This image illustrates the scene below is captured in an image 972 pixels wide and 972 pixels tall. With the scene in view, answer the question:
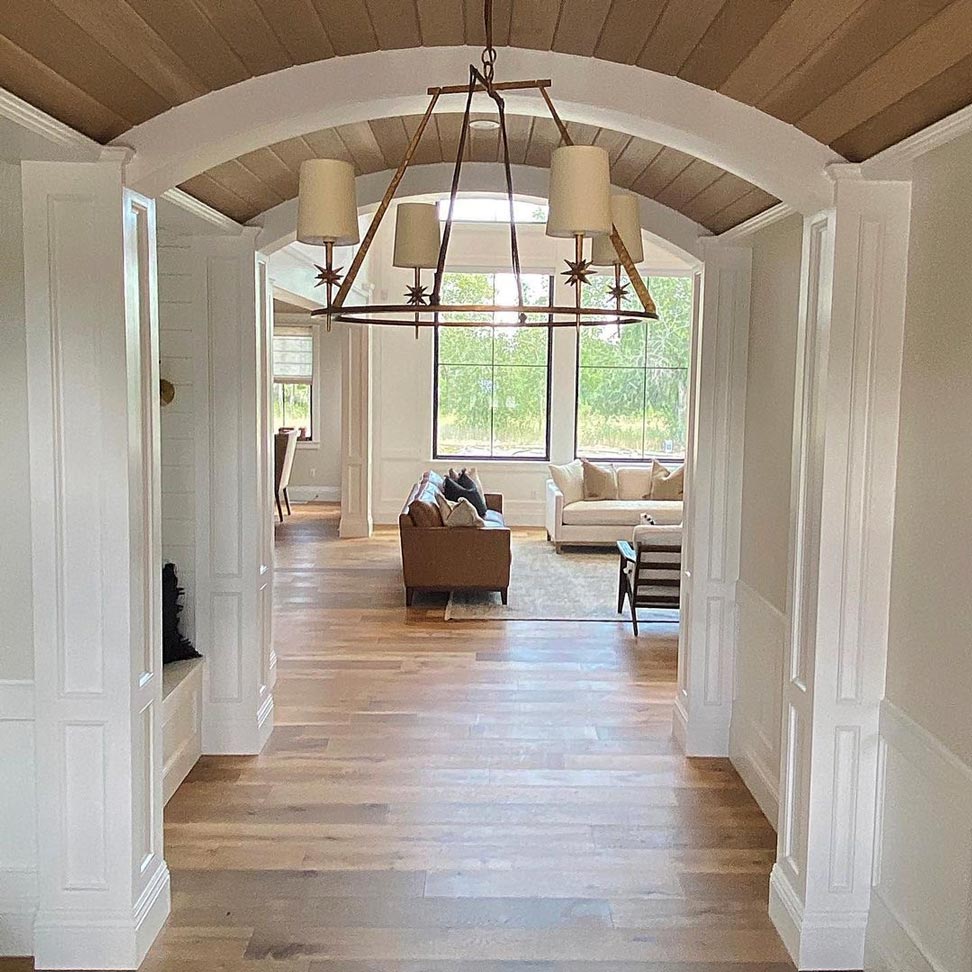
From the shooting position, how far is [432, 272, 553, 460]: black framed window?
1146 centimetres

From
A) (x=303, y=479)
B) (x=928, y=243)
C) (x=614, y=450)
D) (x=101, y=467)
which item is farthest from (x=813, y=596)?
(x=303, y=479)

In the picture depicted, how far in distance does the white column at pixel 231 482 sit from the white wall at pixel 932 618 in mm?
2751

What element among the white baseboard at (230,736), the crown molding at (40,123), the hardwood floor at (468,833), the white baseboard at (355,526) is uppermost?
the crown molding at (40,123)

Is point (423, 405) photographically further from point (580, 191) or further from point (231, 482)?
point (580, 191)

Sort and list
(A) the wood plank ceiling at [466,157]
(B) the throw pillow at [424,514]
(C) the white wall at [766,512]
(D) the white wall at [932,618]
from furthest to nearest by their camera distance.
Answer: (B) the throw pillow at [424,514] < (C) the white wall at [766,512] < (A) the wood plank ceiling at [466,157] < (D) the white wall at [932,618]

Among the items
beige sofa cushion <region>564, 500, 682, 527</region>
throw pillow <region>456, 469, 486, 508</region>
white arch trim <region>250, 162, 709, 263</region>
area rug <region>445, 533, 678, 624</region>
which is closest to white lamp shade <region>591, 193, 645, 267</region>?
white arch trim <region>250, 162, 709, 263</region>

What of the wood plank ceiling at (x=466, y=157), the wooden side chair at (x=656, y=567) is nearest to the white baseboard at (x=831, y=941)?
the wood plank ceiling at (x=466, y=157)

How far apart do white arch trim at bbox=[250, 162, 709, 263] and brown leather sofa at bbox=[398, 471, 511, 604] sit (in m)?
3.35

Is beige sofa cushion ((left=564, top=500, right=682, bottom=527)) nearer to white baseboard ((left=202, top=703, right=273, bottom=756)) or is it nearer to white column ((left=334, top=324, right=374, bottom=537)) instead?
white column ((left=334, top=324, right=374, bottom=537))

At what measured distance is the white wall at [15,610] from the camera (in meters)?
2.76

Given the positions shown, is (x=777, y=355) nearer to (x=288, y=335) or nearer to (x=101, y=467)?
(x=101, y=467)

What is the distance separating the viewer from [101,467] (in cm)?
271

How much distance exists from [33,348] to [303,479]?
10.3 metres

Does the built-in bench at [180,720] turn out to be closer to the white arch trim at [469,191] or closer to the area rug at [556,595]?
the white arch trim at [469,191]
